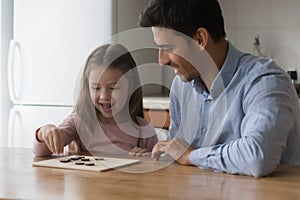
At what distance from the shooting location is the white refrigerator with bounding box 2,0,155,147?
9.07ft

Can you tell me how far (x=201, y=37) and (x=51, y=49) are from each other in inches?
66.2

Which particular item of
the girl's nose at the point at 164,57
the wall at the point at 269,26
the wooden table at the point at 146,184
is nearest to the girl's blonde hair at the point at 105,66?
the girl's nose at the point at 164,57

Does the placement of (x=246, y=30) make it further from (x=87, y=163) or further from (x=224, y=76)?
(x=87, y=163)

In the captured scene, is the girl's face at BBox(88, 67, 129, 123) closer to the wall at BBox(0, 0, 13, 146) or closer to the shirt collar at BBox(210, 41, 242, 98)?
the shirt collar at BBox(210, 41, 242, 98)

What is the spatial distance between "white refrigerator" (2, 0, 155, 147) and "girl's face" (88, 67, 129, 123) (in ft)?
3.77

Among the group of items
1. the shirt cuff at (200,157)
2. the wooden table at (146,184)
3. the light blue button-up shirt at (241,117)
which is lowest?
the wooden table at (146,184)

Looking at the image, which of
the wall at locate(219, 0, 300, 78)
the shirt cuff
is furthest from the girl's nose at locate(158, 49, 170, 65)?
the wall at locate(219, 0, 300, 78)

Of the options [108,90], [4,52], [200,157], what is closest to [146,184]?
[200,157]

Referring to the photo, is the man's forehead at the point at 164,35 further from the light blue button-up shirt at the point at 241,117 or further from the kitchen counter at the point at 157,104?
the kitchen counter at the point at 157,104

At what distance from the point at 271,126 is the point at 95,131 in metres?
0.70

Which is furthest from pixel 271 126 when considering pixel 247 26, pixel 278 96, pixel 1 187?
pixel 247 26

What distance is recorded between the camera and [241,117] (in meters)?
1.29

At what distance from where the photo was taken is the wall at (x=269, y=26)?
2967mm

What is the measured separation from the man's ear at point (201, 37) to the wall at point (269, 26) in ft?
5.65
